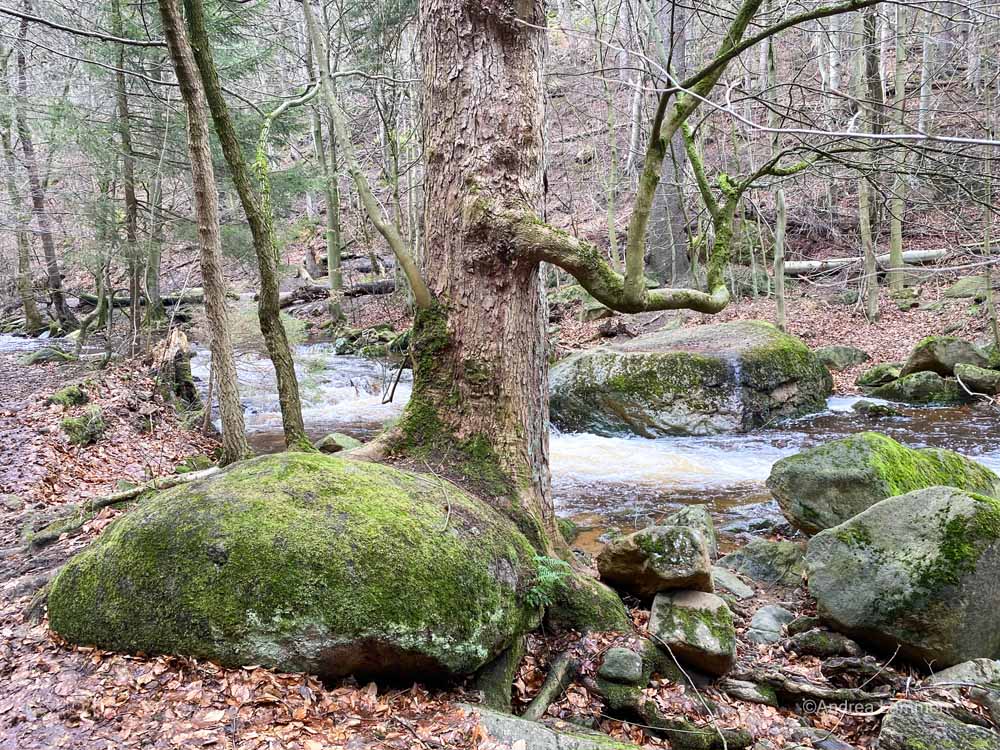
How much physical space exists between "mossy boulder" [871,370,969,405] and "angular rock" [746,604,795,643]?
7.91 metres

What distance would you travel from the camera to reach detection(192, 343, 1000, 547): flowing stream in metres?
7.11

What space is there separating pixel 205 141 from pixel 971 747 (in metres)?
6.66

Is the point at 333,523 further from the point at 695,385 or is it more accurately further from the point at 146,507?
the point at 695,385

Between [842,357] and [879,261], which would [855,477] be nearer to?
[842,357]

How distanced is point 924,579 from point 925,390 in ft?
27.0

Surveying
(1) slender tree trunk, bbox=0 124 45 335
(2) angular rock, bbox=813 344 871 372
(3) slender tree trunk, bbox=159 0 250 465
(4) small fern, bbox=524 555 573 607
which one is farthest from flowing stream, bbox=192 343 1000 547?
(1) slender tree trunk, bbox=0 124 45 335

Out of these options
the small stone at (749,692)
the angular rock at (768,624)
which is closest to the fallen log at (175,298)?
the angular rock at (768,624)

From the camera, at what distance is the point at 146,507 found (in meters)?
3.33

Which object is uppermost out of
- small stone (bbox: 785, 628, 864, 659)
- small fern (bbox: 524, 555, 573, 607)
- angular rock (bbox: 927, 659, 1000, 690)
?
small fern (bbox: 524, 555, 573, 607)

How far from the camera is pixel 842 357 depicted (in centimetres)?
1292

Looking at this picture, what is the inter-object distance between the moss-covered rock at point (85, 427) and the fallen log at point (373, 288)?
13.4 m

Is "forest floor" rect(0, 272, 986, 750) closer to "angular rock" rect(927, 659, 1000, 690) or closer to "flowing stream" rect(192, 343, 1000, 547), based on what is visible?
"angular rock" rect(927, 659, 1000, 690)

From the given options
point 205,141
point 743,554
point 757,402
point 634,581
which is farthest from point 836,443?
point 205,141

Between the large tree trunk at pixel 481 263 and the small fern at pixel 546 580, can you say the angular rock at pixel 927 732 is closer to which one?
the small fern at pixel 546 580
